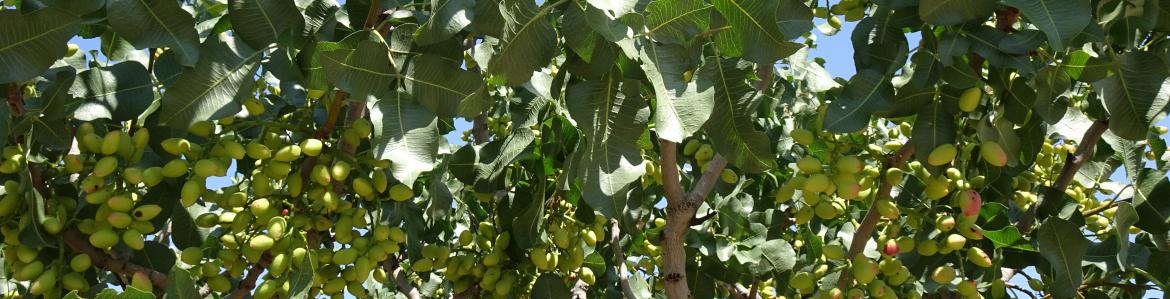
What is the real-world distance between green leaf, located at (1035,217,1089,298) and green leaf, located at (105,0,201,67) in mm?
1290

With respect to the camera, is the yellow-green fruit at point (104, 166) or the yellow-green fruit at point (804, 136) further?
the yellow-green fruit at point (804, 136)

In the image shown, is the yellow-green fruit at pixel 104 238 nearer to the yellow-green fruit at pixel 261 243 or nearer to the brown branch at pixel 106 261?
the brown branch at pixel 106 261

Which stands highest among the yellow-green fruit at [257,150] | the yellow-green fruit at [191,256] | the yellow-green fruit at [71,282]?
the yellow-green fruit at [257,150]

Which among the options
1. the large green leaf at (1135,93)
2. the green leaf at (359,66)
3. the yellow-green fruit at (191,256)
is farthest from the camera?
the yellow-green fruit at (191,256)

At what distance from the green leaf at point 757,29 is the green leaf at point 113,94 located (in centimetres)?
88

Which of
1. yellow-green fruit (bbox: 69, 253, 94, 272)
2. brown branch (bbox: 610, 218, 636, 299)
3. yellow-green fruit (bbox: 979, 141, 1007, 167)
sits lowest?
brown branch (bbox: 610, 218, 636, 299)

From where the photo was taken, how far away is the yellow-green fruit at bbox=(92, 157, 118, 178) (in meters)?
1.51

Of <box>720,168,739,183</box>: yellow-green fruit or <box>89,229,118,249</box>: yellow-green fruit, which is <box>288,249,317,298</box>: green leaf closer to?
<box>89,229,118,249</box>: yellow-green fruit

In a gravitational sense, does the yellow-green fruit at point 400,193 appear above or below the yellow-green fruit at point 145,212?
below

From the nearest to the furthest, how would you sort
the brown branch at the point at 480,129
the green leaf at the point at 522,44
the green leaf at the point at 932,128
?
the green leaf at the point at 522,44, the green leaf at the point at 932,128, the brown branch at the point at 480,129

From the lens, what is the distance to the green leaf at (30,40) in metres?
1.34

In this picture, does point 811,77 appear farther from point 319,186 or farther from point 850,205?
point 319,186

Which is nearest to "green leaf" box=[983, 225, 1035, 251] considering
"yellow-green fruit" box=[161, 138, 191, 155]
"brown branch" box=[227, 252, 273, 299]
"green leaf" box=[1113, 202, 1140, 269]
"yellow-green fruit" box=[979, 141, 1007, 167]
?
"green leaf" box=[1113, 202, 1140, 269]

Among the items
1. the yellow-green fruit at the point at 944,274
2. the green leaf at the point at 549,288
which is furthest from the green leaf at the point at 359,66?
the yellow-green fruit at the point at 944,274
